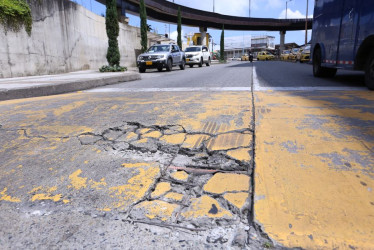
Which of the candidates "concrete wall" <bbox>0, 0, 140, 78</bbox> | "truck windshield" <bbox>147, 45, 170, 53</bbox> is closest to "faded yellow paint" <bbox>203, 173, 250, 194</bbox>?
"concrete wall" <bbox>0, 0, 140, 78</bbox>

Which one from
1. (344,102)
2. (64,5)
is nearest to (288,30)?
(64,5)

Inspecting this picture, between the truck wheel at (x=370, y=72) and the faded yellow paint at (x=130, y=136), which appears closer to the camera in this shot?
the faded yellow paint at (x=130, y=136)

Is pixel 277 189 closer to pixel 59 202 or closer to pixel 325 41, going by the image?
pixel 59 202

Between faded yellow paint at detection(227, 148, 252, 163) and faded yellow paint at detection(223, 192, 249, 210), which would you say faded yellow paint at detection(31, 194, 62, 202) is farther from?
faded yellow paint at detection(227, 148, 252, 163)

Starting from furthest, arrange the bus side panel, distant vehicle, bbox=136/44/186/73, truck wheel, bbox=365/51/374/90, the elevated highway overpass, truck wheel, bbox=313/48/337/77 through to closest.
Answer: the elevated highway overpass, distant vehicle, bbox=136/44/186/73, truck wheel, bbox=313/48/337/77, the bus side panel, truck wheel, bbox=365/51/374/90

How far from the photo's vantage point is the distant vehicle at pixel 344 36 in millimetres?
5863

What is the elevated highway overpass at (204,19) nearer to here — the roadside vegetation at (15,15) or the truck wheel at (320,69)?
the roadside vegetation at (15,15)

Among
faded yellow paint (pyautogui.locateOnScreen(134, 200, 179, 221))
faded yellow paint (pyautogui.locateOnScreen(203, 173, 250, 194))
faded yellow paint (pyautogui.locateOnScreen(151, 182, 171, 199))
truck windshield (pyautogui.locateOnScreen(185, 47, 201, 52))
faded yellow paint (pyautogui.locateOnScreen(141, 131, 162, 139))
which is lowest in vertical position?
faded yellow paint (pyautogui.locateOnScreen(134, 200, 179, 221))

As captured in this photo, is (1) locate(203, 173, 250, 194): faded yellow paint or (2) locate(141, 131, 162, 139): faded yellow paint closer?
(1) locate(203, 173, 250, 194): faded yellow paint

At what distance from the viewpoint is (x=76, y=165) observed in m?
2.20

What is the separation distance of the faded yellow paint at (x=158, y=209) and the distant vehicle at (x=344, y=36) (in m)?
5.87

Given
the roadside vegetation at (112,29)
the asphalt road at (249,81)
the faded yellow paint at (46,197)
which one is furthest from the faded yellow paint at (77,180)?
the roadside vegetation at (112,29)

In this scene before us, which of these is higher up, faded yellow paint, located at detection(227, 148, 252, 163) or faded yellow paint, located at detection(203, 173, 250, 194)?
faded yellow paint, located at detection(227, 148, 252, 163)

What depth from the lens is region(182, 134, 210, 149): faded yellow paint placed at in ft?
8.27
